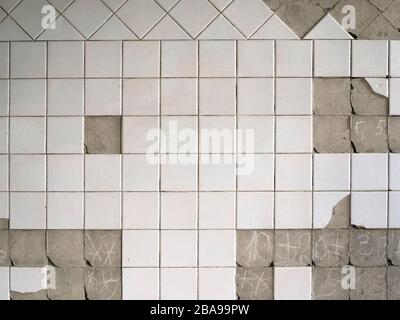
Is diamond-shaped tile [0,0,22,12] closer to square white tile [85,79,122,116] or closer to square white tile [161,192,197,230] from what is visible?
square white tile [85,79,122,116]

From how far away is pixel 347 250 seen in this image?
88.4 inches

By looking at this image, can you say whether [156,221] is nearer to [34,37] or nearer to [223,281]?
[223,281]

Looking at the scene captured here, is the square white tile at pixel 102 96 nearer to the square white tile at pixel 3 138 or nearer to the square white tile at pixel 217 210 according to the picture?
the square white tile at pixel 3 138

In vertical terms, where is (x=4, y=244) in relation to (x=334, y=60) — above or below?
below

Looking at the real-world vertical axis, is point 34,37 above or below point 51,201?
above

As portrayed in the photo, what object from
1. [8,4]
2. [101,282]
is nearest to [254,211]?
[101,282]

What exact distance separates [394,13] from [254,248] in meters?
1.76

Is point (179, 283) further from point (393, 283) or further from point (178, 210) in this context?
point (393, 283)

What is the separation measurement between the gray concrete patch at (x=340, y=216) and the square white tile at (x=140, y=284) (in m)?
1.16

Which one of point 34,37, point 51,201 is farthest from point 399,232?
point 34,37

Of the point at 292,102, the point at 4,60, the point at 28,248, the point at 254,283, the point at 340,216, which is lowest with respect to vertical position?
the point at 254,283

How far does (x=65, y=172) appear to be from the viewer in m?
2.26

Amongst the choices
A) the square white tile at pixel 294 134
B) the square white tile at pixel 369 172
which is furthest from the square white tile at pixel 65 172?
the square white tile at pixel 369 172

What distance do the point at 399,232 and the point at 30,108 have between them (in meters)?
2.50
